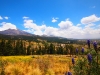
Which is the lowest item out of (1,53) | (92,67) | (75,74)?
(1,53)

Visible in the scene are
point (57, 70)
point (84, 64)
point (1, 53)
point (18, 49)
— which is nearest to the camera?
point (84, 64)

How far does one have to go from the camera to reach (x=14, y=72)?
32.5ft

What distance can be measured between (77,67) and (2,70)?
528cm

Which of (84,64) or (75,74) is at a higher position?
(84,64)

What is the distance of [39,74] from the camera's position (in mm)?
9445

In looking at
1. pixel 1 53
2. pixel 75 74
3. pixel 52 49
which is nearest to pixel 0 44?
pixel 1 53

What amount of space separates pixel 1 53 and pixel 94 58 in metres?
72.1

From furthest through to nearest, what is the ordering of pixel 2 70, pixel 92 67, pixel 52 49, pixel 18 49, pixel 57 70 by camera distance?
pixel 52 49, pixel 18 49, pixel 57 70, pixel 2 70, pixel 92 67

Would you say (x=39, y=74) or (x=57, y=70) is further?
(x=57, y=70)

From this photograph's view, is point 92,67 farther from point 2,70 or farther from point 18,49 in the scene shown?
point 18,49

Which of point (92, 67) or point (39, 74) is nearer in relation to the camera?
point (92, 67)

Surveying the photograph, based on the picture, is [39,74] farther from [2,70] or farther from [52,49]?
[52,49]

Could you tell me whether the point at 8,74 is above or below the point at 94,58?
below

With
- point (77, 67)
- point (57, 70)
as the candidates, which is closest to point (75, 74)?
point (77, 67)
